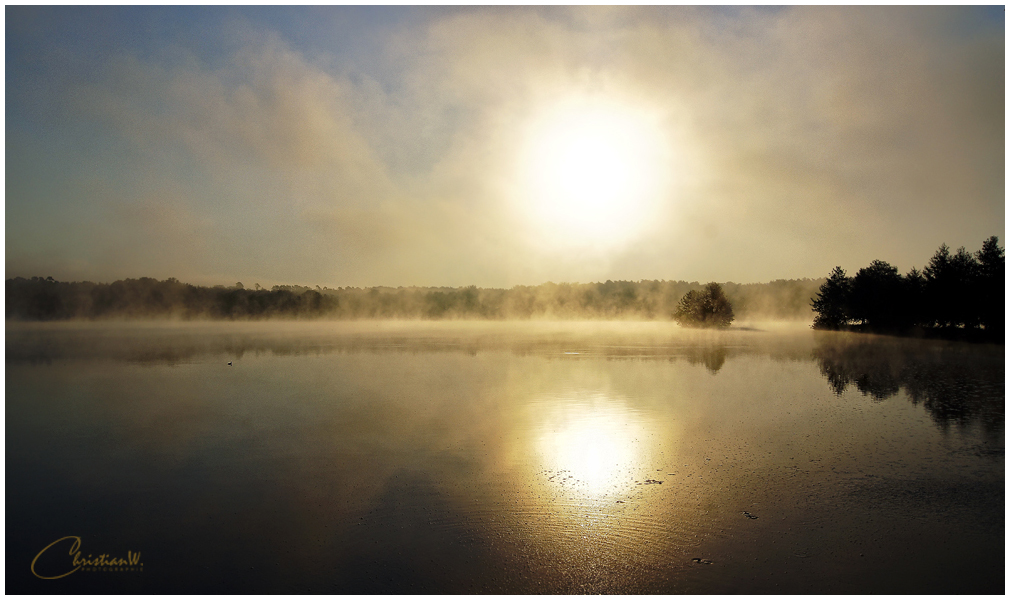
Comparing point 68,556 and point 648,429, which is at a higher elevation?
point 648,429

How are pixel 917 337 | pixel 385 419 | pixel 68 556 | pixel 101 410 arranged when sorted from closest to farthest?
1. pixel 68 556
2. pixel 385 419
3. pixel 101 410
4. pixel 917 337

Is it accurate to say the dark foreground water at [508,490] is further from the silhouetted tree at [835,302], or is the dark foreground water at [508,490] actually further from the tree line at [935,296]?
the silhouetted tree at [835,302]

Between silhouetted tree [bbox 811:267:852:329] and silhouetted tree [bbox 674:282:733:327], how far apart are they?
37.2ft

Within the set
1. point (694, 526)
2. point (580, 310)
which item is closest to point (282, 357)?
point (694, 526)

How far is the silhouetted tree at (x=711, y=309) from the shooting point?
75812mm

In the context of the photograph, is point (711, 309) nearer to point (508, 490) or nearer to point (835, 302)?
point (835, 302)

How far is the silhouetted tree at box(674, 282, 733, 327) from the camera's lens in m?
75.8

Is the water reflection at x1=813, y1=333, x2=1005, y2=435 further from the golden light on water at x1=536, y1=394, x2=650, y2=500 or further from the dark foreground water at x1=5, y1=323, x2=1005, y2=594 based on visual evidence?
the golden light on water at x1=536, y1=394, x2=650, y2=500

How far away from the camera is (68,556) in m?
7.25

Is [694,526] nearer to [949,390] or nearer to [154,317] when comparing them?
[949,390]

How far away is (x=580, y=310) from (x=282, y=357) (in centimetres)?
10534
